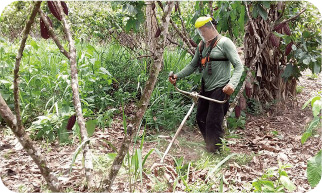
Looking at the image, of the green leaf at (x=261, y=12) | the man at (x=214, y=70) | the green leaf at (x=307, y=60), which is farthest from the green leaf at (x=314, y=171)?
the green leaf at (x=307, y=60)

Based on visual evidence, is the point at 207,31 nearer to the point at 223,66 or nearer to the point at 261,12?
the point at 223,66

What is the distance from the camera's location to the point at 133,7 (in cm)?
320

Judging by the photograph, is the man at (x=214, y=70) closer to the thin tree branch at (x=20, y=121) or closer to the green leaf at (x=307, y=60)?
the green leaf at (x=307, y=60)

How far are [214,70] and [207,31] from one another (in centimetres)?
41

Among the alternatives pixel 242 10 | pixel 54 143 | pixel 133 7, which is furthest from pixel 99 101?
pixel 242 10

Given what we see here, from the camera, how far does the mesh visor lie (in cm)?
299

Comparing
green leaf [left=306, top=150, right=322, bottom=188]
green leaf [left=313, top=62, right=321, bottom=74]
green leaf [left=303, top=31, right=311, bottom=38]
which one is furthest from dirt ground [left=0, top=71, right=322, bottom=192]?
green leaf [left=303, top=31, right=311, bottom=38]

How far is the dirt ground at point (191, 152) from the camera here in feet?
7.60

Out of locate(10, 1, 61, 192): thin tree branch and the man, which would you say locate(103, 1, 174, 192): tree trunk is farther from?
the man

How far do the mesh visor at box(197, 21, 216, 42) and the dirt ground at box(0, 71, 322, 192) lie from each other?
109cm

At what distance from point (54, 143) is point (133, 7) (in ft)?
5.43

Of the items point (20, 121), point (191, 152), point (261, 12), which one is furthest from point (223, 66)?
point (20, 121)

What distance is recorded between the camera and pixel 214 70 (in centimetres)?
311

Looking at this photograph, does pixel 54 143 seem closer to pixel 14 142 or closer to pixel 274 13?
pixel 14 142
